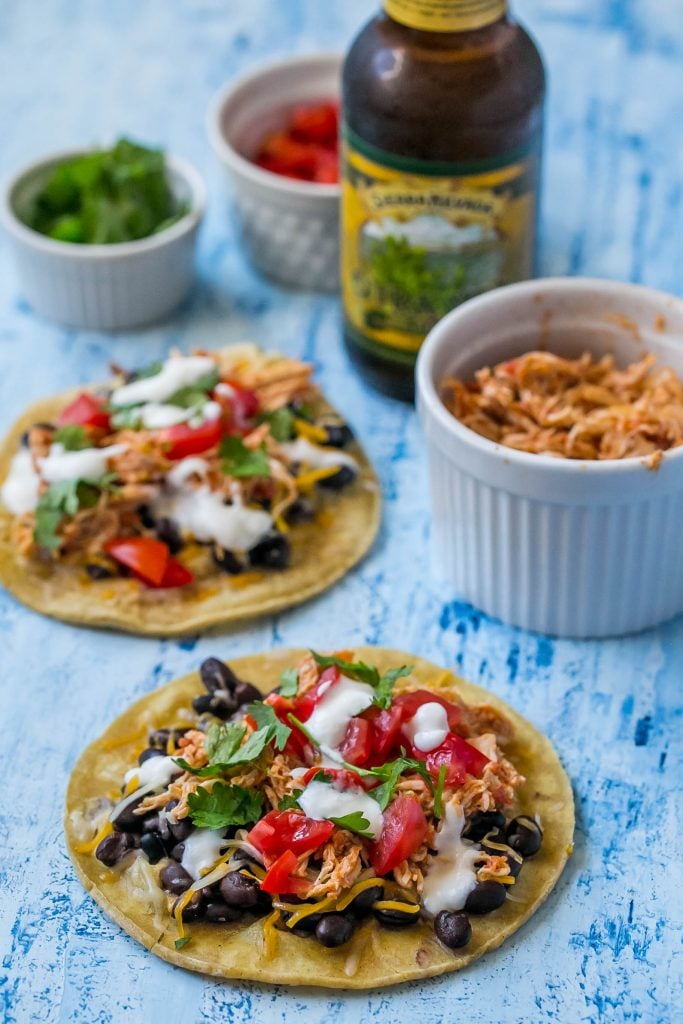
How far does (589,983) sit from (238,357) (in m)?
2.24

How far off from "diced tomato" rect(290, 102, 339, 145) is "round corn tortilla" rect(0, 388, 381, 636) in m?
1.59

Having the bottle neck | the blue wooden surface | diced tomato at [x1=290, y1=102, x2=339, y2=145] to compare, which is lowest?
the blue wooden surface

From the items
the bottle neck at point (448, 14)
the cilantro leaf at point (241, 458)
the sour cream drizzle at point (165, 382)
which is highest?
the bottle neck at point (448, 14)

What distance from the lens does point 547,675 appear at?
351 cm

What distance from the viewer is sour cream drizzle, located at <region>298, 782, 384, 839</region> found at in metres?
2.89

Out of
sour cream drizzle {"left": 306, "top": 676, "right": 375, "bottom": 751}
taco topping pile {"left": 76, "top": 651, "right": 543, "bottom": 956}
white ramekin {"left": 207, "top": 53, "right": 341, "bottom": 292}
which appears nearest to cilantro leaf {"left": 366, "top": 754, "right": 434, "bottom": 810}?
taco topping pile {"left": 76, "top": 651, "right": 543, "bottom": 956}

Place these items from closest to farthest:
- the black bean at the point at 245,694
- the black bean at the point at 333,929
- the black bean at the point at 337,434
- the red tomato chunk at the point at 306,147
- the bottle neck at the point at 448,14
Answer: the black bean at the point at 333,929, the black bean at the point at 245,694, the bottle neck at the point at 448,14, the black bean at the point at 337,434, the red tomato chunk at the point at 306,147

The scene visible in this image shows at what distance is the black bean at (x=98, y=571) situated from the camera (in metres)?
3.68

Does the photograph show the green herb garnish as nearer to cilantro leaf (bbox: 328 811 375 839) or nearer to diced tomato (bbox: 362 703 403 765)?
diced tomato (bbox: 362 703 403 765)

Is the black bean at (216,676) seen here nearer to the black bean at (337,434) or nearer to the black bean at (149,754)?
the black bean at (149,754)

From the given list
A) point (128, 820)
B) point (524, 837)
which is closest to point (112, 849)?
point (128, 820)

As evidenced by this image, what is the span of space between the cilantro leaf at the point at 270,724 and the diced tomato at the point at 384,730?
0.61ft

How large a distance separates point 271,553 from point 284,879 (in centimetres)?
107

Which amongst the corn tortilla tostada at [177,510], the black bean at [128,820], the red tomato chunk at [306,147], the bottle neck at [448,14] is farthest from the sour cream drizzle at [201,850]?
the red tomato chunk at [306,147]
